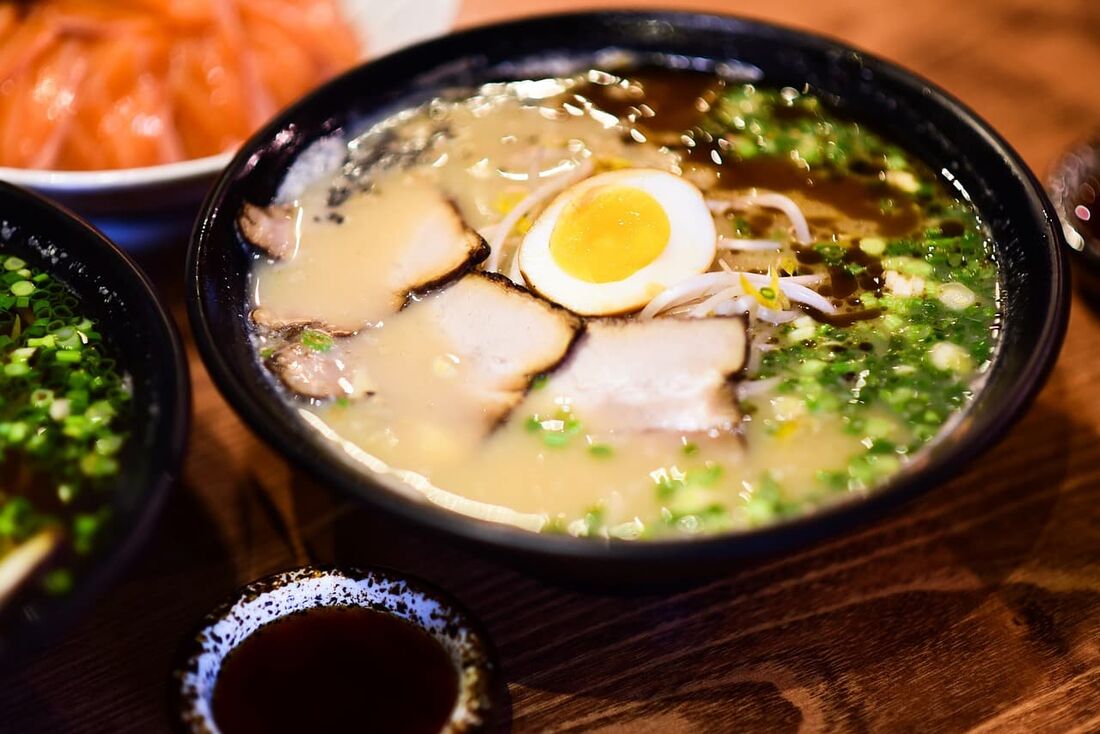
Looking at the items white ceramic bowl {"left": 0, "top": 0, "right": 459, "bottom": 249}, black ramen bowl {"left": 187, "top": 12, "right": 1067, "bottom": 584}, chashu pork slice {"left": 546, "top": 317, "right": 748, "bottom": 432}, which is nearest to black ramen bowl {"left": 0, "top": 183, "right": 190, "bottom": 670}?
black ramen bowl {"left": 187, "top": 12, "right": 1067, "bottom": 584}

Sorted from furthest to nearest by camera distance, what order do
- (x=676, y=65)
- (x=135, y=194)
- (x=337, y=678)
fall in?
(x=676, y=65)
(x=135, y=194)
(x=337, y=678)

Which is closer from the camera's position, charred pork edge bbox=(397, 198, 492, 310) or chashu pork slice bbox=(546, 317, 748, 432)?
chashu pork slice bbox=(546, 317, 748, 432)

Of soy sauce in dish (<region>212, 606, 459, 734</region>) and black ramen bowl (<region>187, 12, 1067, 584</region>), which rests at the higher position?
black ramen bowl (<region>187, 12, 1067, 584</region>)

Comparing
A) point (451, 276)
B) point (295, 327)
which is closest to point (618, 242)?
point (451, 276)

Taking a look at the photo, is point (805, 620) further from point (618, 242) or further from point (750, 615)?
point (618, 242)

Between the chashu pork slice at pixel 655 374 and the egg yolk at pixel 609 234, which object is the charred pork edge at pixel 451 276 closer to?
the egg yolk at pixel 609 234

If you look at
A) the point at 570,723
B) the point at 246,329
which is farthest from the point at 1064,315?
the point at 246,329

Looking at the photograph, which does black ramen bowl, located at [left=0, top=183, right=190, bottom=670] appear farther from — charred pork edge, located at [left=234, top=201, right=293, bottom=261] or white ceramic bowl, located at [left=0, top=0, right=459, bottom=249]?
white ceramic bowl, located at [left=0, top=0, right=459, bottom=249]
